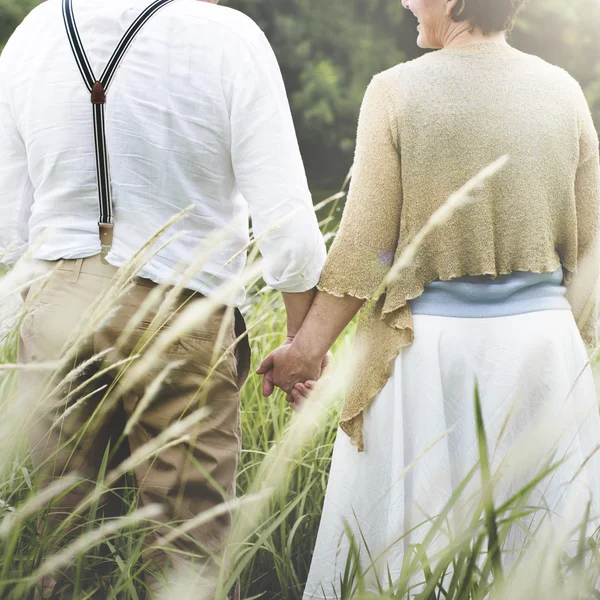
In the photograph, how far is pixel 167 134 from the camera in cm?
156

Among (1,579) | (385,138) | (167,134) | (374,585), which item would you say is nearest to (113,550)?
(1,579)

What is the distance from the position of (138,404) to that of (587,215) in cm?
100

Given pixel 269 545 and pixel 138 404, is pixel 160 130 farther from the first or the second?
pixel 269 545

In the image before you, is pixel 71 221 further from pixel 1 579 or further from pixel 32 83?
pixel 1 579

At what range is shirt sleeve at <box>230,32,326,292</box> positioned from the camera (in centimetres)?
156

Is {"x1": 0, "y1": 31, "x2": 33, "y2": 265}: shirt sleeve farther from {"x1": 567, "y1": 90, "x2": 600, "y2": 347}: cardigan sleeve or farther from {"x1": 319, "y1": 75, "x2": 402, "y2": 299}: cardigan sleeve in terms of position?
{"x1": 567, "y1": 90, "x2": 600, "y2": 347}: cardigan sleeve

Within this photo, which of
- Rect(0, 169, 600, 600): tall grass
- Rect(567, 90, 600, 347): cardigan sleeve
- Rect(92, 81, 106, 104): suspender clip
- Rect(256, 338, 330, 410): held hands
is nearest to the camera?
→ Rect(0, 169, 600, 600): tall grass

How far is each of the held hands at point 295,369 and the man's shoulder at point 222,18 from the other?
0.68 m

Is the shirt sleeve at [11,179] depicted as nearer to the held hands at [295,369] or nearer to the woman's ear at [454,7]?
the held hands at [295,369]

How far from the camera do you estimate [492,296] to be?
1573 millimetres

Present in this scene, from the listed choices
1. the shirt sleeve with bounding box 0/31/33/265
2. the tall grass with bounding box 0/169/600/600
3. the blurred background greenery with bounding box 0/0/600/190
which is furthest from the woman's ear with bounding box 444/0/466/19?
the blurred background greenery with bounding box 0/0/600/190

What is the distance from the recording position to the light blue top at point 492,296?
1570 mm

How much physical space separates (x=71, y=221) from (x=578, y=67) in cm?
812

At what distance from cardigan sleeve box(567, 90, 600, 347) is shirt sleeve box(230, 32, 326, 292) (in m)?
0.55
